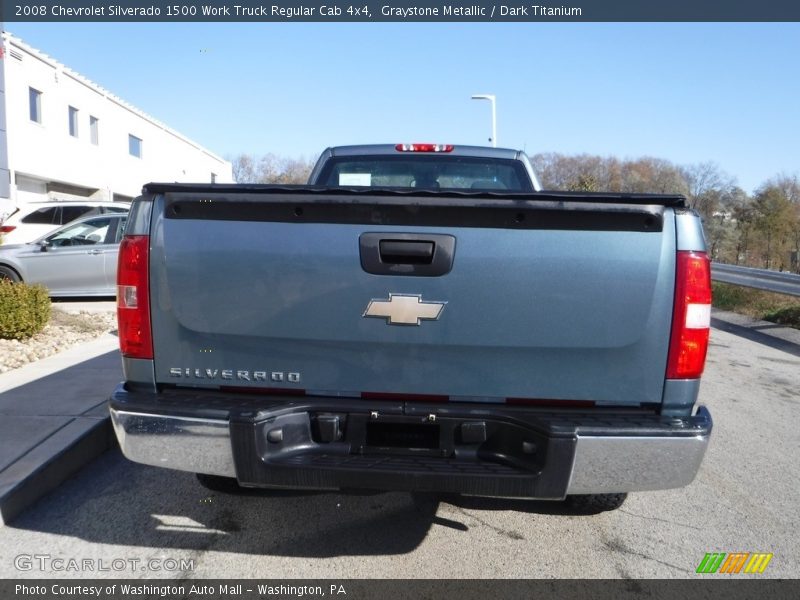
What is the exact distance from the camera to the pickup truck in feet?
8.36

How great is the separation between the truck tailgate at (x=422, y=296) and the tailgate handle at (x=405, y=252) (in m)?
0.02

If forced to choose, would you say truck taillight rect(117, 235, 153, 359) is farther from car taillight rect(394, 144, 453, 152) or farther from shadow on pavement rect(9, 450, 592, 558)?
car taillight rect(394, 144, 453, 152)

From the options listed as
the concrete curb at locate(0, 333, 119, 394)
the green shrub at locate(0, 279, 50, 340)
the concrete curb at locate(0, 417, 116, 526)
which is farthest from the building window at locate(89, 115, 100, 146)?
the concrete curb at locate(0, 417, 116, 526)

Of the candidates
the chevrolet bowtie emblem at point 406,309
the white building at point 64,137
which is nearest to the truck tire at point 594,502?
the chevrolet bowtie emblem at point 406,309

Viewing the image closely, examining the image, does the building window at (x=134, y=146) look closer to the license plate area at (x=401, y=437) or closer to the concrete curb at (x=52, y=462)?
the concrete curb at (x=52, y=462)

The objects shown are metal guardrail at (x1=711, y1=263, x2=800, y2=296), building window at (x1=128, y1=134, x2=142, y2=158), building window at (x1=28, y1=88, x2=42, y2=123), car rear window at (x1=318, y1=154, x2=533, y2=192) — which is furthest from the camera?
building window at (x1=128, y1=134, x2=142, y2=158)

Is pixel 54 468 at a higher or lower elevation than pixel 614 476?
lower

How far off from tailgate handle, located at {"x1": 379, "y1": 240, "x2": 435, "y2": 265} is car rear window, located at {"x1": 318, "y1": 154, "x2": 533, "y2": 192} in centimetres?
239

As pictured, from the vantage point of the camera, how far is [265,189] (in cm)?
266

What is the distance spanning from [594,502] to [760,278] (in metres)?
10.2

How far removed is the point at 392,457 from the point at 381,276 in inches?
28.9

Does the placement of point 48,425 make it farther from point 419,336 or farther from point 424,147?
point 424,147

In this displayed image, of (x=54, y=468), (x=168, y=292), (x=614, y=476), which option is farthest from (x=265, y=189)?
(x=54, y=468)

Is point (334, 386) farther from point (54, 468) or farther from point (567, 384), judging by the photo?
point (54, 468)
